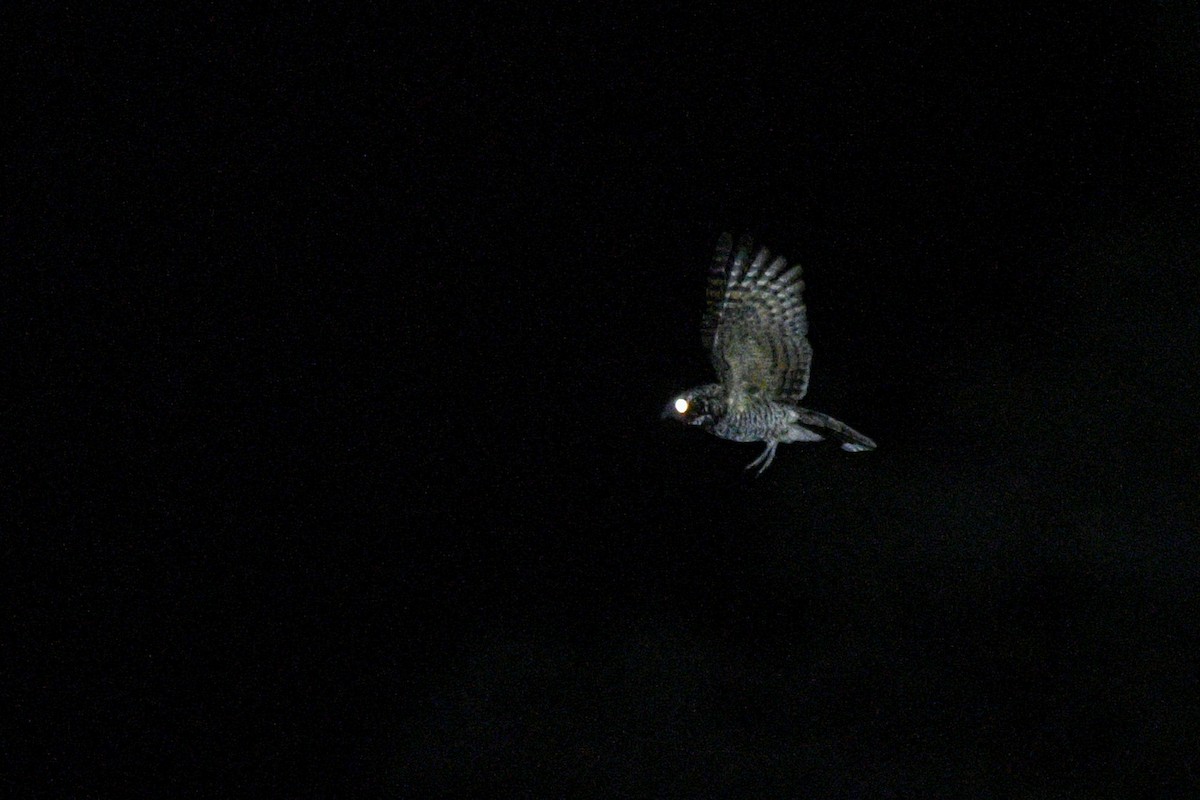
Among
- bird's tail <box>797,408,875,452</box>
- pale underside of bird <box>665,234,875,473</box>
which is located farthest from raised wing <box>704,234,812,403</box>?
bird's tail <box>797,408,875,452</box>

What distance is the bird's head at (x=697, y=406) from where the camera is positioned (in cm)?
518

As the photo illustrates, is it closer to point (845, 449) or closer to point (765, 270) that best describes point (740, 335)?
point (765, 270)

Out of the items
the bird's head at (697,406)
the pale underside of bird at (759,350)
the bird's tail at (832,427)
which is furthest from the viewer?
the bird's tail at (832,427)

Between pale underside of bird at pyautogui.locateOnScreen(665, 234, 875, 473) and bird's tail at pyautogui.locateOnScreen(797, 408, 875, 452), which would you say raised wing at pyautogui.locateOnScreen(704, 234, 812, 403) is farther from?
bird's tail at pyautogui.locateOnScreen(797, 408, 875, 452)

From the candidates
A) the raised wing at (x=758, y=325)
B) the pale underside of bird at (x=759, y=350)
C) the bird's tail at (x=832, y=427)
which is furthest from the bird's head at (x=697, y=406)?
the bird's tail at (x=832, y=427)

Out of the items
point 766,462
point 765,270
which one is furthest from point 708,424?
point 765,270

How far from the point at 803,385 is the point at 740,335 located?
0.37 metres

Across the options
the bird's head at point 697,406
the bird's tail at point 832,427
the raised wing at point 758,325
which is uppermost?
the raised wing at point 758,325

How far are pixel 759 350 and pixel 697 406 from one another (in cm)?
49

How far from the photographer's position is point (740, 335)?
5539 mm

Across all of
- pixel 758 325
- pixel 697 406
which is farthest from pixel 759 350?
pixel 697 406

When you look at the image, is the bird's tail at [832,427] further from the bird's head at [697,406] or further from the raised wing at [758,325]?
the bird's head at [697,406]

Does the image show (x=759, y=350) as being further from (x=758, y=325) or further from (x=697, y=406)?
(x=697, y=406)

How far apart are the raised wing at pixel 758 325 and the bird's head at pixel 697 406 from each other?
0.12 metres
